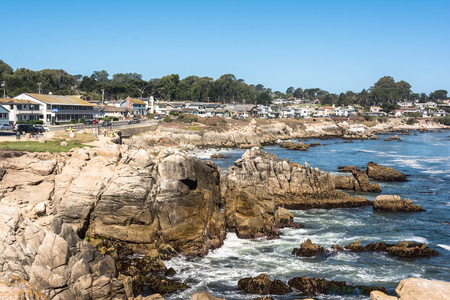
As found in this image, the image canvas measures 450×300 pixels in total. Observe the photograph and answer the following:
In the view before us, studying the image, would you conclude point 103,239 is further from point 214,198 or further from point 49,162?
point 214,198

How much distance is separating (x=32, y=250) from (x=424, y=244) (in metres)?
24.5

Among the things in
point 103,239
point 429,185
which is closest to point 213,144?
point 429,185

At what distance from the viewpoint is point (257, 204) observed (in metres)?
30.9

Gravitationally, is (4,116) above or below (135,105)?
below

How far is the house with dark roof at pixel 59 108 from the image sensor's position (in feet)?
226

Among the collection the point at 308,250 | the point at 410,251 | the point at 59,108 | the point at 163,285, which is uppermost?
the point at 59,108

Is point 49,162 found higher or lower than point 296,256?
higher

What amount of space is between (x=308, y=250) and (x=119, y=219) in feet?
40.6

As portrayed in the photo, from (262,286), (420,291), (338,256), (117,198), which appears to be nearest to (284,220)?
(338,256)

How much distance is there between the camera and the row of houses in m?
64.9

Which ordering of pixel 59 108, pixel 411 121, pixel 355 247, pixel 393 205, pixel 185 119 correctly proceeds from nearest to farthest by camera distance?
pixel 355 247, pixel 393 205, pixel 59 108, pixel 185 119, pixel 411 121

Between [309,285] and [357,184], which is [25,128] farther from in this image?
[357,184]

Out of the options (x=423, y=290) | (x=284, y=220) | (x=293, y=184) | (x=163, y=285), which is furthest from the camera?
(x=293, y=184)

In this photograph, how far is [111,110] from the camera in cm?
10125
